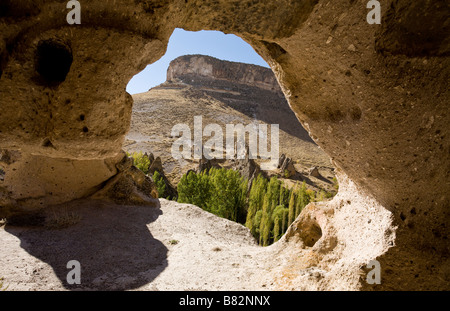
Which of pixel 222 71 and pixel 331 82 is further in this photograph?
pixel 222 71

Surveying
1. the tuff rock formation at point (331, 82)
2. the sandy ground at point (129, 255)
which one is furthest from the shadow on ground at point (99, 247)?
the tuff rock formation at point (331, 82)

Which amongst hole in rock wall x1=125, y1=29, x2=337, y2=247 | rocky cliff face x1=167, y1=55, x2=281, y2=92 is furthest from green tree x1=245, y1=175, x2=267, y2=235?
rocky cliff face x1=167, y1=55, x2=281, y2=92

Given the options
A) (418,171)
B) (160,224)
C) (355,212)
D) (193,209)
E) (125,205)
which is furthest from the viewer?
(193,209)

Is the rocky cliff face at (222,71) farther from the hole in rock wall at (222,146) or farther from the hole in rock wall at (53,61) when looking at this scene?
the hole in rock wall at (53,61)

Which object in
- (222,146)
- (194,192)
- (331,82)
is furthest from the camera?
(222,146)

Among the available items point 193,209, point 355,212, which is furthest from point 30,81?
point 193,209

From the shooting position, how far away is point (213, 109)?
41.3m

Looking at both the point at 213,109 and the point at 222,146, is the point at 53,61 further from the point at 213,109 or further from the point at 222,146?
the point at 213,109

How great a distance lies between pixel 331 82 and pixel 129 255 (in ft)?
11.6

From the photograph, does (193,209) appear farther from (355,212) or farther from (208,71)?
(208,71)

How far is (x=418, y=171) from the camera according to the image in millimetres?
2201

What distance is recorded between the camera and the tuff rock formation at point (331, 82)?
2006 millimetres

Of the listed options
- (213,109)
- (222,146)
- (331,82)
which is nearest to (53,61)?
(331,82)

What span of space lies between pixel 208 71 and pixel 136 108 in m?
25.2
